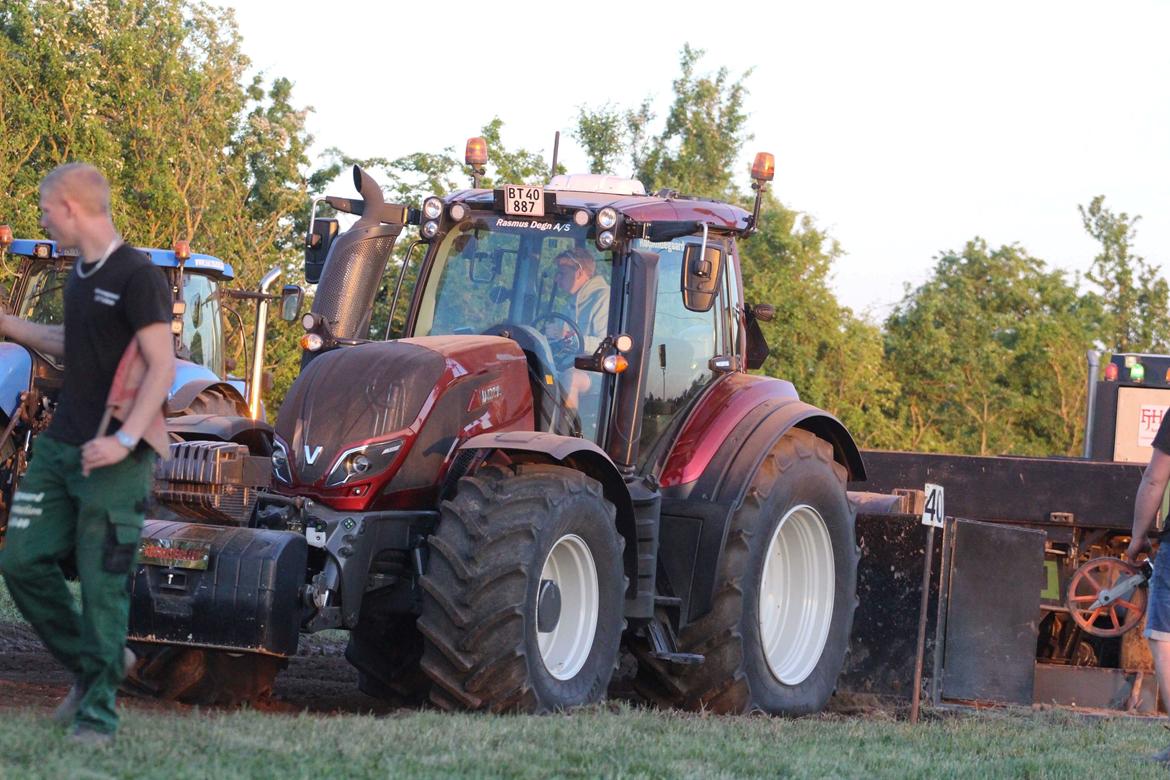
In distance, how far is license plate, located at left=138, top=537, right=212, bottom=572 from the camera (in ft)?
21.8

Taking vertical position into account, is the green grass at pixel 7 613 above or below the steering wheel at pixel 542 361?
below

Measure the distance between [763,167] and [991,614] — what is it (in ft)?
9.41

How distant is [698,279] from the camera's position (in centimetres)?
773

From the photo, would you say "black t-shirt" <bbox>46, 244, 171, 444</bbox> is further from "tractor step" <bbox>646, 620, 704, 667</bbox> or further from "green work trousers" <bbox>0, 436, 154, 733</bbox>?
"tractor step" <bbox>646, 620, 704, 667</bbox>

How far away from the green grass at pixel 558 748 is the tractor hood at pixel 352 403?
121 cm

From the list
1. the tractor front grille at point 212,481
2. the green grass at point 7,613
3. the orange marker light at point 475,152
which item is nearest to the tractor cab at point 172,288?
the green grass at point 7,613

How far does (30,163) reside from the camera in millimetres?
23750

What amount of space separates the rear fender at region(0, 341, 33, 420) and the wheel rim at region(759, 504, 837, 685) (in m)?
6.74

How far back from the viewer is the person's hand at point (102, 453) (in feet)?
17.1

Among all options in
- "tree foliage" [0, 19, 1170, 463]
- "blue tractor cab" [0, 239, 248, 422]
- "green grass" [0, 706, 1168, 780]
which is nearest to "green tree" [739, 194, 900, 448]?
"tree foliage" [0, 19, 1170, 463]

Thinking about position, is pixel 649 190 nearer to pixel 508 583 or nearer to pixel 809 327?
pixel 809 327

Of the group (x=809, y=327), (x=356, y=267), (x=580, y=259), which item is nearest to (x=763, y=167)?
(x=580, y=259)

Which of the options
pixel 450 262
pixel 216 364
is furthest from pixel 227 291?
pixel 450 262

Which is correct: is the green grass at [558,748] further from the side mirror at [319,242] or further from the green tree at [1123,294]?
the green tree at [1123,294]
